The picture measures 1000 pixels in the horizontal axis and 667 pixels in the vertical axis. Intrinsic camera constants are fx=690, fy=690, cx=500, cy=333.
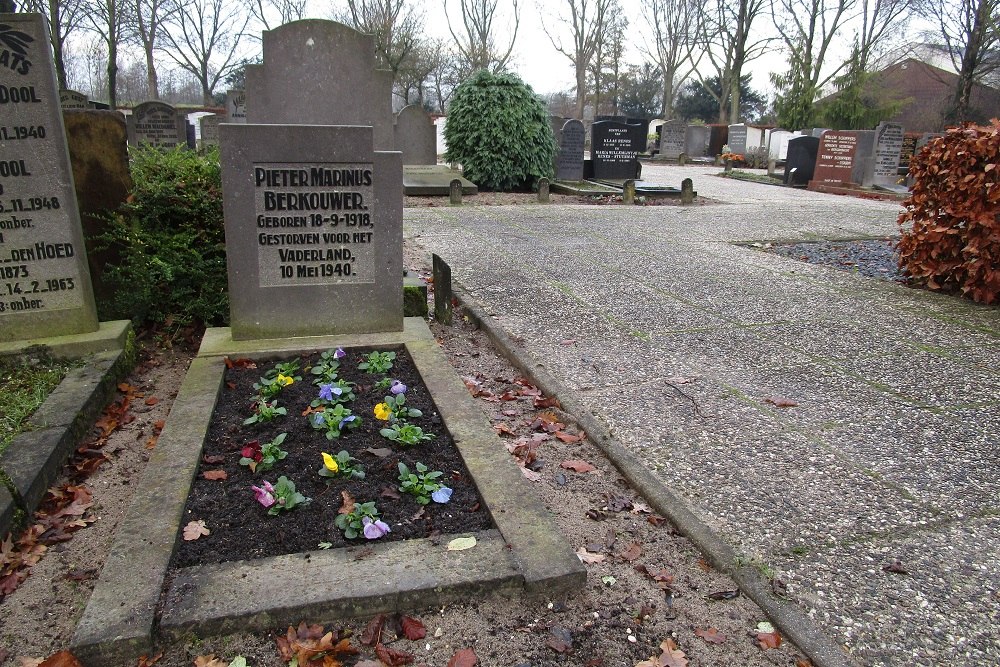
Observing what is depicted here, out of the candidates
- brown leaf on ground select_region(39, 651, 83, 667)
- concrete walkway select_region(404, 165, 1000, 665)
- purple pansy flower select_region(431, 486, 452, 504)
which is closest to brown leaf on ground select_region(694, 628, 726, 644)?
concrete walkway select_region(404, 165, 1000, 665)

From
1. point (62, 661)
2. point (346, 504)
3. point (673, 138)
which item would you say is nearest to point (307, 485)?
point (346, 504)

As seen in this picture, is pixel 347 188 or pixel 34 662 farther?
pixel 347 188

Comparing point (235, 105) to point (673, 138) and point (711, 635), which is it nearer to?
point (711, 635)

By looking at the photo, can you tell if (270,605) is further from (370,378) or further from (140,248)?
(140,248)

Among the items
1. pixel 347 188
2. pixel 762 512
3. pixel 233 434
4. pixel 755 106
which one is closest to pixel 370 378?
pixel 233 434

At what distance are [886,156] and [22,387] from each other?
2063 cm

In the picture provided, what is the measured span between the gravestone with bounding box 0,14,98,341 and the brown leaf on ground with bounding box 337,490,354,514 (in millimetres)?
2595

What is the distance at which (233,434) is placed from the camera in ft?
10.9

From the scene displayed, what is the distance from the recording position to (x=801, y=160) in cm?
2064

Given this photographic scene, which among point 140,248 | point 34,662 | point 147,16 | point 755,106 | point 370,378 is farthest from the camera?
point 755,106

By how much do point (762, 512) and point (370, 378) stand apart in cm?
220

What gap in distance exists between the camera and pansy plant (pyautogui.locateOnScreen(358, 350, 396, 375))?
13.3ft

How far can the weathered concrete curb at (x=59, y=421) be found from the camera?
9.24ft

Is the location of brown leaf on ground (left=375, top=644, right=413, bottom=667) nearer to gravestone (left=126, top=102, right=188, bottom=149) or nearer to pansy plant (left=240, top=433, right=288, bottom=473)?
pansy plant (left=240, top=433, right=288, bottom=473)
